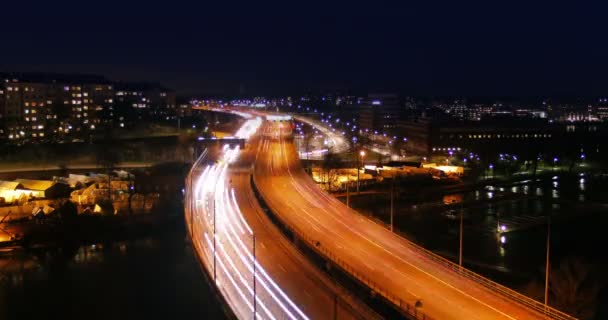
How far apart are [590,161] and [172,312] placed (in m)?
16.4

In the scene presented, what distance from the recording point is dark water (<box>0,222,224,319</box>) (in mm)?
6816

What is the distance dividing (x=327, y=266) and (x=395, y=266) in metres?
0.71

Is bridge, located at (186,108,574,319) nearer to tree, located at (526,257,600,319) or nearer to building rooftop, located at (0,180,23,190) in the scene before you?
tree, located at (526,257,600,319)

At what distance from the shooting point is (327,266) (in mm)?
5977

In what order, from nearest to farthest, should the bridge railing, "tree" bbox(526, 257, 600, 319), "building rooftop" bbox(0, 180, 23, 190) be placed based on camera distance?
1. the bridge railing
2. "tree" bbox(526, 257, 600, 319)
3. "building rooftop" bbox(0, 180, 23, 190)

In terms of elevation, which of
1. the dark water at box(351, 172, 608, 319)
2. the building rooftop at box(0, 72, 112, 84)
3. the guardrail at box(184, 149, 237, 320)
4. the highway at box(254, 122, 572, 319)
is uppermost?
the building rooftop at box(0, 72, 112, 84)

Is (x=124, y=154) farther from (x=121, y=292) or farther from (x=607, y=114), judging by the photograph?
(x=607, y=114)

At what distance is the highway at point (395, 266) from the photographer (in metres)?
4.60

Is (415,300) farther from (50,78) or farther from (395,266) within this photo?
(50,78)

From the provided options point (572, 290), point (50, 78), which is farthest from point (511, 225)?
point (50, 78)

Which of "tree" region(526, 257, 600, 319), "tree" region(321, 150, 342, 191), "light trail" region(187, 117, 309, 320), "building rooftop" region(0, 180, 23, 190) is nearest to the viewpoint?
"light trail" region(187, 117, 309, 320)

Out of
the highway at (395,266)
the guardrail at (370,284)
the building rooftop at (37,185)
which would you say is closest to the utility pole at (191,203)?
the highway at (395,266)

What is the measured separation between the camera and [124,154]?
1672cm

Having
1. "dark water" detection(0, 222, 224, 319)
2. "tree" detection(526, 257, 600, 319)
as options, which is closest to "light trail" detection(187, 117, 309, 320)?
"dark water" detection(0, 222, 224, 319)
